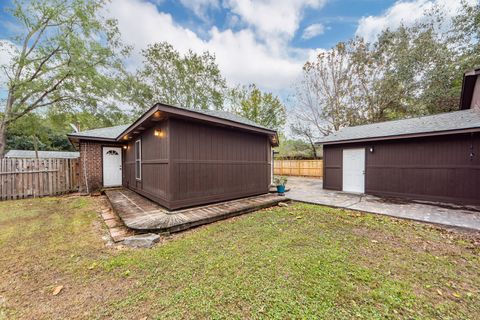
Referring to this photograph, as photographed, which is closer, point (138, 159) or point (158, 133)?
point (158, 133)

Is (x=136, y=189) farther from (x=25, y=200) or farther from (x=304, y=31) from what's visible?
(x=304, y=31)

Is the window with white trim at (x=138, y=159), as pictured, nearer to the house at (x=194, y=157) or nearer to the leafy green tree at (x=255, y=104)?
the house at (x=194, y=157)

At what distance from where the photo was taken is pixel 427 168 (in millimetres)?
6066

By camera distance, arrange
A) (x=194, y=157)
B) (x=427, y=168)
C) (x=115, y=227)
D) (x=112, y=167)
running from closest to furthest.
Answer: (x=115, y=227), (x=194, y=157), (x=427, y=168), (x=112, y=167)

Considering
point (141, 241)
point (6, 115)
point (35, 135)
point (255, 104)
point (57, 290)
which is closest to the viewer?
point (57, 290)

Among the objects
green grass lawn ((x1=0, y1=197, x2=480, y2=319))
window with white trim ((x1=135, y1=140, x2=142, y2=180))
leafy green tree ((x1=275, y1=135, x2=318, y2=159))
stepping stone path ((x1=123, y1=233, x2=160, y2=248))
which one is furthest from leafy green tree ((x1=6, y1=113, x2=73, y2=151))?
leafy green tree ((x1=275, y1=135, x2=318, y2=159))

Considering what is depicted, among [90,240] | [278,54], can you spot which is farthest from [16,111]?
[278,54]

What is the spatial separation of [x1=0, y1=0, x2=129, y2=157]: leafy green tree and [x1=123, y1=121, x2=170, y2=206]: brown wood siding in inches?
264

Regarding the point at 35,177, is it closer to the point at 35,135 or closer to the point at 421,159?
the point at 421,159

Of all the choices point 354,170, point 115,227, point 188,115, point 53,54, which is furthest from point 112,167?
point 354,170

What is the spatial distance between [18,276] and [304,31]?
13256mm

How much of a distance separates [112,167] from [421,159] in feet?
42.3

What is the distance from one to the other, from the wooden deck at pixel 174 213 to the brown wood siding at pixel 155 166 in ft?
1.33

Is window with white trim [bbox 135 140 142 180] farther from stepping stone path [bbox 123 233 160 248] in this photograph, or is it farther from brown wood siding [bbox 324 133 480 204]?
brown wood siding [bbox 324 133 480 204]
